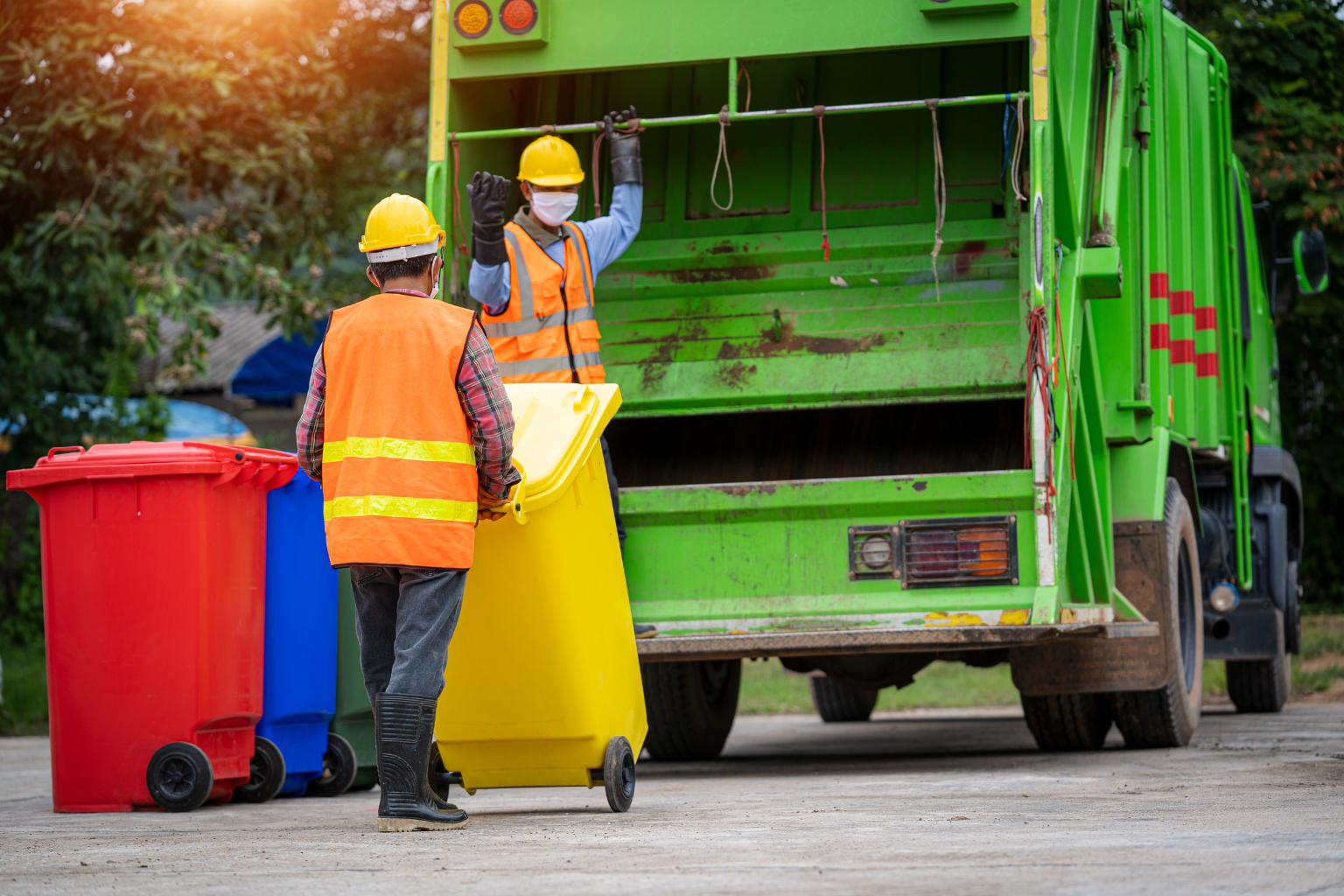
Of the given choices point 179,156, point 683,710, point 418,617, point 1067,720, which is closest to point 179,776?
point 418,617

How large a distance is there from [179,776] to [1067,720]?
3136 mm

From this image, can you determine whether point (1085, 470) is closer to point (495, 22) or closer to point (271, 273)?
point (495, 22)

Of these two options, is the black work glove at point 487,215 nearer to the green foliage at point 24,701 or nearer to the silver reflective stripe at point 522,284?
the silver reflective stripe at point 522,284

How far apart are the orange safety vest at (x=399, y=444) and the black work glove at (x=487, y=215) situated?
1.20m

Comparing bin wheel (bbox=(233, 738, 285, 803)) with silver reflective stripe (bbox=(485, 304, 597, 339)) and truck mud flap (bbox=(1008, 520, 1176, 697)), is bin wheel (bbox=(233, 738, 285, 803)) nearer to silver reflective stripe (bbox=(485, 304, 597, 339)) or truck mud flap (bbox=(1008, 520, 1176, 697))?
silver reflective stripe (bbox=(485, 304, 597, 339))

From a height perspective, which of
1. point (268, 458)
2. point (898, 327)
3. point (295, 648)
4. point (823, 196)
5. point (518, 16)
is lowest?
point (295, 648)

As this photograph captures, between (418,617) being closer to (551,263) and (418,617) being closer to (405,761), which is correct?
(405,761)

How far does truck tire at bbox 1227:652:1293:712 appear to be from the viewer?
8.61 m

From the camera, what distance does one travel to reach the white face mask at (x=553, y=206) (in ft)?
17.7

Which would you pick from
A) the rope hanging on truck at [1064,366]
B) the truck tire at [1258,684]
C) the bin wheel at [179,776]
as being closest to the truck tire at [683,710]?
the rope hanging on truck at [1064,366]

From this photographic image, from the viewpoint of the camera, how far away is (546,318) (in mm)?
5293

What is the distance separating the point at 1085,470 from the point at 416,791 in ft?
8.42

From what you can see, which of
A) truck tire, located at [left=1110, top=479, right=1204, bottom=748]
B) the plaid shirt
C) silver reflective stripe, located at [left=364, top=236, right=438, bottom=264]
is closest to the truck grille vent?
truck tire, located at [left=1110, top=479, right=1204, bottom=748]

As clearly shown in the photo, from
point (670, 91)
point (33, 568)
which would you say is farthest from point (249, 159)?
point (33, 568)
